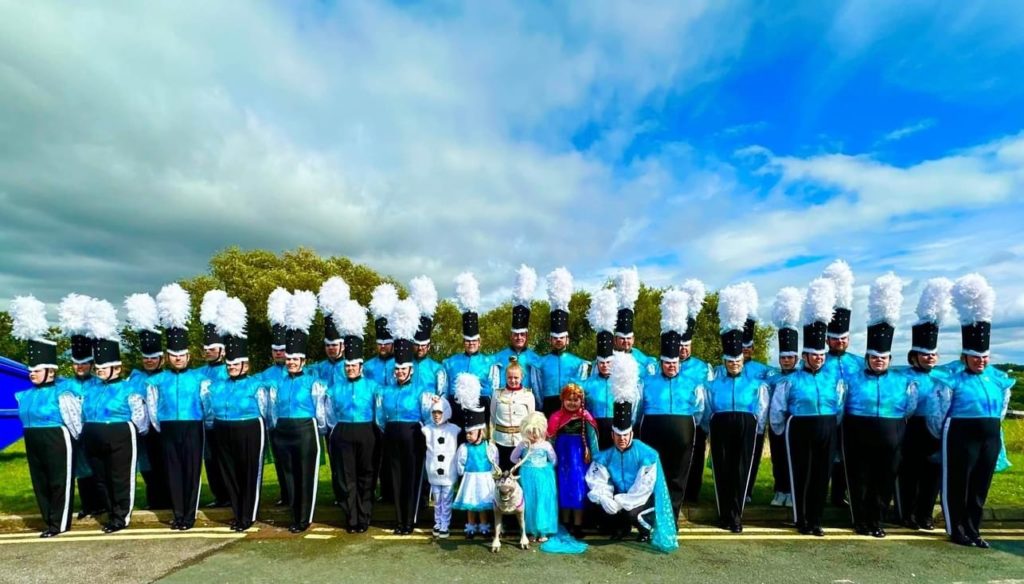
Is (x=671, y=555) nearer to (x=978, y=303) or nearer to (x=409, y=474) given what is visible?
(x=409, y=474)

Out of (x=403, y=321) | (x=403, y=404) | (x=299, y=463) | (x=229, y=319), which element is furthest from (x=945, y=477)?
(x=229, y=319)

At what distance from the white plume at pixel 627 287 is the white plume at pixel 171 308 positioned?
5.74 m

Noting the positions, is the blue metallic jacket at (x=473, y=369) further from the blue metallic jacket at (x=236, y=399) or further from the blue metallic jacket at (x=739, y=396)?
the blue metallic jacket at (x=739, y=396)

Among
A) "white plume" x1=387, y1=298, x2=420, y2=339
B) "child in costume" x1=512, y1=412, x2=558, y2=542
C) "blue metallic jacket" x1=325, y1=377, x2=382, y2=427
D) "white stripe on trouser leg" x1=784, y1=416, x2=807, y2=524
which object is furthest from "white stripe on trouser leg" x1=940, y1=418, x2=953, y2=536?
"blue metallic jacket" x1=325, y1=377, x2=382, y2=427

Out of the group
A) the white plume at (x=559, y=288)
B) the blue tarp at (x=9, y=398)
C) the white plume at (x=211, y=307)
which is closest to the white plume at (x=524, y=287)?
the white plume at (x=559, y=288)

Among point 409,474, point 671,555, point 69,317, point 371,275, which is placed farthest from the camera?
point 371,275

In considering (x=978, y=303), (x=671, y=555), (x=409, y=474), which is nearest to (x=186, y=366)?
(x=409, y=474)

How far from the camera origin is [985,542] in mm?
6105

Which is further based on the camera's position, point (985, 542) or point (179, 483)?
point (179, 483)

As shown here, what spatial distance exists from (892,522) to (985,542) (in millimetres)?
909

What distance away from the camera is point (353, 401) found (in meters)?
6.89

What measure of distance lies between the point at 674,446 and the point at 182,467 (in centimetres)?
607

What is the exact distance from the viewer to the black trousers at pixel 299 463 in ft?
22.4

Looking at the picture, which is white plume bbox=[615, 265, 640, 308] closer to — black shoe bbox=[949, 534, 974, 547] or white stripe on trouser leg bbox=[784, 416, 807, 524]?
white stripe on trouser leg bbox=[784, 416, 807, 524]
